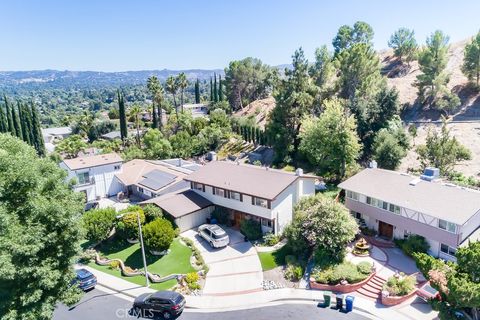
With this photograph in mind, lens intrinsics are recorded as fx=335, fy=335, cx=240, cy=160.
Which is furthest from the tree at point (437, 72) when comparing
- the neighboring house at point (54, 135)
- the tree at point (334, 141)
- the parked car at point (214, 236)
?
the neighboring house at point (54, 135)

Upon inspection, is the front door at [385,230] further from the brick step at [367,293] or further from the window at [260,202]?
the window at [260,202]

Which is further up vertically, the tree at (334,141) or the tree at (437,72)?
the tree at (437,72)

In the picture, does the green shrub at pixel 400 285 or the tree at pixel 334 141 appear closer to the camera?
the green shrub at pixel 400 285

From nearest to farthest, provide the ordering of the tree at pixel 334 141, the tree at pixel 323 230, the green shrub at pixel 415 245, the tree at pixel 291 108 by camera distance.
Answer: the tree at pixel 323 230, the green shrub at pixel 415 245, the tree at pixel 334 141, the tree at pixel 291 108

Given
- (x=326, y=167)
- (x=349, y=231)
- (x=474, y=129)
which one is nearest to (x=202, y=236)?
(x=349, y=231)

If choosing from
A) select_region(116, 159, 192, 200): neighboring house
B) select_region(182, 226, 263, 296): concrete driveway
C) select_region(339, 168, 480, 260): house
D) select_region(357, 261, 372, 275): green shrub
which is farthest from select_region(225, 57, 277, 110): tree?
select_region(357, 261, 372, 275): green shrub

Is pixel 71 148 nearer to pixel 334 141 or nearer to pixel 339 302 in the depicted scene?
pixel 334 141

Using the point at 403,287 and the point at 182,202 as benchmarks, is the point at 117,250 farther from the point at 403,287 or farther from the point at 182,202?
the point at 403,287

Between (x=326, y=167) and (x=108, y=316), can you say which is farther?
(x=326, y=167)
